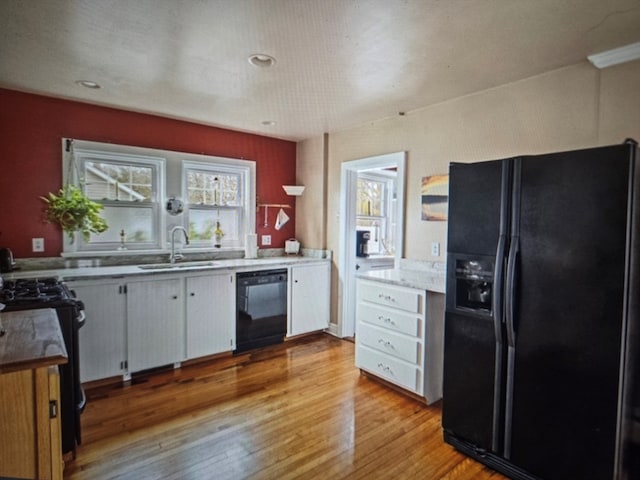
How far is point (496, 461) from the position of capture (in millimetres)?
1939

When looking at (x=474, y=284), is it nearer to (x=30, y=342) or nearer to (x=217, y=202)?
(x=30, y=342)

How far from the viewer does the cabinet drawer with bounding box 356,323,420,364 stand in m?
2.63

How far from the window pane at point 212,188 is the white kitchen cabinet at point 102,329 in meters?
1.40

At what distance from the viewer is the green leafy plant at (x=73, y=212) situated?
2.92 m

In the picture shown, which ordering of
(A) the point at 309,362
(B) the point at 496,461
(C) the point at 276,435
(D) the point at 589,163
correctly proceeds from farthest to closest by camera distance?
(A) the point at 309,362 < (C) the point at 276,435 < (B) the point at 496,461 < (D) the point at 589,163

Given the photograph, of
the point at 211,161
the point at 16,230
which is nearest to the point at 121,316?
the point at 16,230

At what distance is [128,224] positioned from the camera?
3.50 m

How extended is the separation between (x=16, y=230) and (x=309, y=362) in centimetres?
283

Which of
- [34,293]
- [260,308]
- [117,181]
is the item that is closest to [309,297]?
[260,308]

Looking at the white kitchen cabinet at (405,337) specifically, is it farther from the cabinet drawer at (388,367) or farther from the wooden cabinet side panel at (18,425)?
the wooden cabinet side panel at (18,425)

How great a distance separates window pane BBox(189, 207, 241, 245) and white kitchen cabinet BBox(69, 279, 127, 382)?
3.97ft

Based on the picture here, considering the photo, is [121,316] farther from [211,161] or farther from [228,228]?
[211,161]

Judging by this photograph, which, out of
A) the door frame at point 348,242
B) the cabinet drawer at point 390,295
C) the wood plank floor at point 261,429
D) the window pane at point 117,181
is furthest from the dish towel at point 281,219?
the wood plank floor at point 261,429

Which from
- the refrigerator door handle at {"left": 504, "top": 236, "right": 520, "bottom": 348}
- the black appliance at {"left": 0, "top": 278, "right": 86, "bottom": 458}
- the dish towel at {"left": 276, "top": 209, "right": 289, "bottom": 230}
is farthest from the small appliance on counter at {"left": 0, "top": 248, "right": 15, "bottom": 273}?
the refrigerator door handle at {"left": 504, "top": 236, "right": 520, "bottom": 348}
